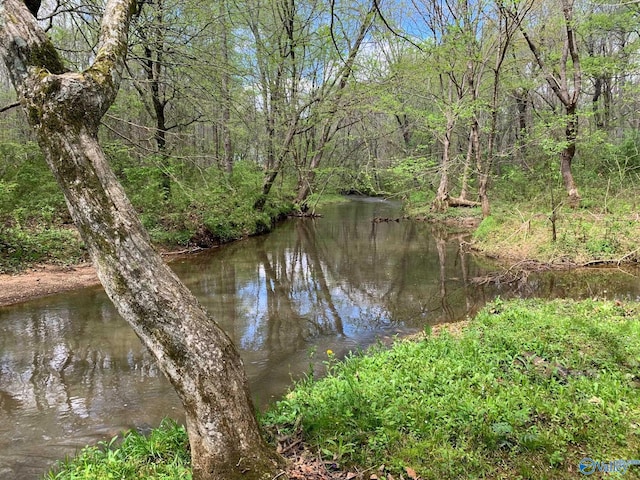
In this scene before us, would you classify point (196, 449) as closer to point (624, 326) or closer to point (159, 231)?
point (624, 326)

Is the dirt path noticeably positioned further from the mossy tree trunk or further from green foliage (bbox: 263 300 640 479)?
the mossy tree trunk

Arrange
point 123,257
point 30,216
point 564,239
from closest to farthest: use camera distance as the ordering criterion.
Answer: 1. point 123,257
2. point 564,239
3. point 30,216

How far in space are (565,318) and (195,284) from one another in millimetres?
7745

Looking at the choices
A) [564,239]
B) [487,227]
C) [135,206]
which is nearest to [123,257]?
[564,239]

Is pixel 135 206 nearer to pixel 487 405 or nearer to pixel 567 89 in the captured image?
pixel 487 405

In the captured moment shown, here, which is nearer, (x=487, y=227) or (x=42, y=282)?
(x=42, y=282)

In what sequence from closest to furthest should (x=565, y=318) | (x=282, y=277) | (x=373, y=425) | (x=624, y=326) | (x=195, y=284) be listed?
(x=373, y=425), (x=624, y=326), (x=565, y=318), (x=195, y=284), (x=282, y=277)

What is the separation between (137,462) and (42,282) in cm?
834

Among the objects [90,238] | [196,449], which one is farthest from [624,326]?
[90,238]

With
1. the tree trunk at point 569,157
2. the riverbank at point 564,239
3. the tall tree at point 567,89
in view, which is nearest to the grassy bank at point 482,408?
the riverbank at point 564,239

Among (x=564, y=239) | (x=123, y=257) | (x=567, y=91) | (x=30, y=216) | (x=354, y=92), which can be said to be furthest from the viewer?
(x=354, y=92)

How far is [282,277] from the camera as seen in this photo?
37.1ft

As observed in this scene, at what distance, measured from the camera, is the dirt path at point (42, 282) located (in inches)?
350

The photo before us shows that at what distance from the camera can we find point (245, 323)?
7.61m
